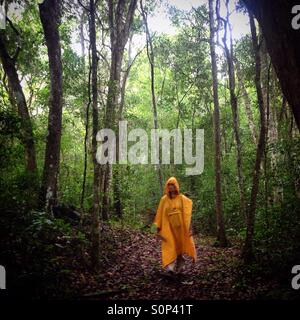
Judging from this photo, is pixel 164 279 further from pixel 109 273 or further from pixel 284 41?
pixel 284 41

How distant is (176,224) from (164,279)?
126 centimetres

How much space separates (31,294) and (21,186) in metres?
4.65

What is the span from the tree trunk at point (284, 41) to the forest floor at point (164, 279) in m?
3.29

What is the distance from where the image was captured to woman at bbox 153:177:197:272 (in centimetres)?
839

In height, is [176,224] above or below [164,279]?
above

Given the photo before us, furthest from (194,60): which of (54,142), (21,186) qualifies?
(21,186)

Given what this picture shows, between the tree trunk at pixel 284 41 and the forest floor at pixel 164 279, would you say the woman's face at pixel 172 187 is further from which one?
A: the tree trunk at pixel 284 41

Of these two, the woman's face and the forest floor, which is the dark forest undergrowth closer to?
the forest floor

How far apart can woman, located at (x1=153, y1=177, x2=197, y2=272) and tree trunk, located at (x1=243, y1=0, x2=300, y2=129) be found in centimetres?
382

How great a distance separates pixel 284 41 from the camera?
16.4 feet

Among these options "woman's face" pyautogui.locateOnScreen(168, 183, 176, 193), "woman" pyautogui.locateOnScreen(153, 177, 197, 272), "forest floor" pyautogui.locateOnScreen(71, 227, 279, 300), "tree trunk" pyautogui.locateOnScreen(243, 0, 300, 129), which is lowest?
"forest floor" pyautogui.locateOnScreen(71, 227, 279, 300)

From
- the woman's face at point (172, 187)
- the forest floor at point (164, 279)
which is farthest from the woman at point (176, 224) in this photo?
the forest floor at point (164, 279)

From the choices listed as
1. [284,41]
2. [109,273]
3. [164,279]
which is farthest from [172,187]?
[284,41]

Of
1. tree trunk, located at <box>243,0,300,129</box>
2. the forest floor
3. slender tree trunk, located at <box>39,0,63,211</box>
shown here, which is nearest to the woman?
the forest floor
